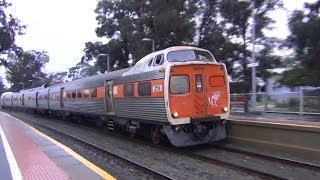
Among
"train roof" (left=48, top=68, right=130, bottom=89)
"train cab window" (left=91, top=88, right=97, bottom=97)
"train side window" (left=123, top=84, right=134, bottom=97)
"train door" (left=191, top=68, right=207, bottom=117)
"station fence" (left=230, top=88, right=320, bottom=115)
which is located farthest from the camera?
"station fence" (left=230, top=88, right=320, bottom=115)

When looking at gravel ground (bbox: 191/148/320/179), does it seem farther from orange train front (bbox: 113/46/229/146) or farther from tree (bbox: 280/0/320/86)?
tree (bbox: 280/0/320/86)

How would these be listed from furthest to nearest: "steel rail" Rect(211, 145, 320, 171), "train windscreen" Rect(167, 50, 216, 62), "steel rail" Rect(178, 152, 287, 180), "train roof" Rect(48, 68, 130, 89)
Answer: "train roof" Rect(48, 68, 130, 89) < "train windscreen" Rect(167, 50, 216, 62) < "steel rail" Rect(211, 145, 320, 171) < "steel rail" Rect(178, 152, 287, 180)

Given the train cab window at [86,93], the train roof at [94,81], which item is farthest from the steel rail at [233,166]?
the train cab window at [86,93]

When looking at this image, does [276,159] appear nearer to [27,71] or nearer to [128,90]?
[128,90]

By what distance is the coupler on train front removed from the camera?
51.4ft

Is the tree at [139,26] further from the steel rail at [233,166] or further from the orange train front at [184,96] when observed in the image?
the steel rail at [233,166]

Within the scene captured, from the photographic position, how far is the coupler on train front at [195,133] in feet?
51.4

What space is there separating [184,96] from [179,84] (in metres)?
0.40

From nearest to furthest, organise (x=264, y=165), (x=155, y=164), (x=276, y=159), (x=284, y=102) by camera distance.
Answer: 1. (x=264, y=165)
2. (x=276, y=159)
3. (x=155, y=164)
4. (x=284, y=102)

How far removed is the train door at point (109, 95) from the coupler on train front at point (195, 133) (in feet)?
20.6

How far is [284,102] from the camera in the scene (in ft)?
91.0

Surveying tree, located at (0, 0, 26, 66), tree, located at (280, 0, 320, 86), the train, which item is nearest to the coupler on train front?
the train

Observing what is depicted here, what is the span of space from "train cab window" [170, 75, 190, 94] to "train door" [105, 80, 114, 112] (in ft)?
21.7

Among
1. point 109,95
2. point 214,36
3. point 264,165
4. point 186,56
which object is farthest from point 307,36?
point 214,36
